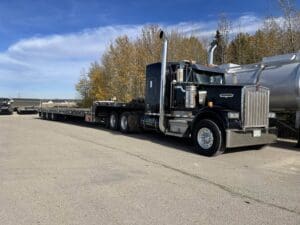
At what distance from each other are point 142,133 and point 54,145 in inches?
205

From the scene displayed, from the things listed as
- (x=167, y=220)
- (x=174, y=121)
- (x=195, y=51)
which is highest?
(x=195, y=51)

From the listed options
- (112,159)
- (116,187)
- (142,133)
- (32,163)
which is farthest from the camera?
(142,133)

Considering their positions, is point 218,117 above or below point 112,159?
above

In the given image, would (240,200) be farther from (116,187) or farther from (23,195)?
(23,195)

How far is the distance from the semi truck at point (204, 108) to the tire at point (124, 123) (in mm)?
673

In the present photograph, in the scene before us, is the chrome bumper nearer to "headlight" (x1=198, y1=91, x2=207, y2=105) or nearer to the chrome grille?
the chrome grille

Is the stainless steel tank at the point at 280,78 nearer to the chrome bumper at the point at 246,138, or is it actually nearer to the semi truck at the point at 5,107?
the chrome bumper at the point at 246,138

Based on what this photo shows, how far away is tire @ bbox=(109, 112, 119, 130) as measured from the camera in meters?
17.8

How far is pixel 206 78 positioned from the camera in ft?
42.6

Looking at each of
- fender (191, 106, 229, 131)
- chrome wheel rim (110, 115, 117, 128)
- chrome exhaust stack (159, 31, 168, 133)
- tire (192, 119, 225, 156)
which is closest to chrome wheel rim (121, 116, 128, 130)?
chrome wheel rim (110, 115, 117, 128)

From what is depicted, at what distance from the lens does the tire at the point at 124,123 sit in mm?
16525

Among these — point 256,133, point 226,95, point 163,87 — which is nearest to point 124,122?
point 163,87

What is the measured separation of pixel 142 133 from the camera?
1670 cm

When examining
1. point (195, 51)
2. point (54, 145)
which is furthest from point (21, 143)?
point (195, 51)
